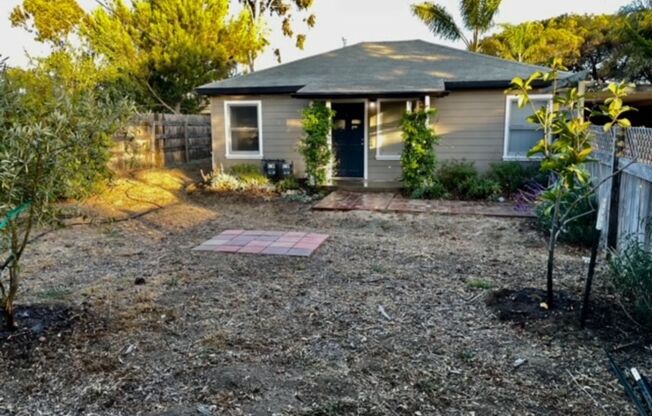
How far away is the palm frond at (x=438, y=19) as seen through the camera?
19.2 meters

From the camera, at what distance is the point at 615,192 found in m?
5.50

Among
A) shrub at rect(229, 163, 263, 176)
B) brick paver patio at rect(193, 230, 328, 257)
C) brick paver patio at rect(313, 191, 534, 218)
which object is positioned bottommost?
brick paver patio at rect(193, 230, 328, 257)

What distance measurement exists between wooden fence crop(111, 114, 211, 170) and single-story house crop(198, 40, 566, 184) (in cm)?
245

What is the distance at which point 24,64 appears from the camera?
368 inches

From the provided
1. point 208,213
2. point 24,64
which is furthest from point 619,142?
point 24,64

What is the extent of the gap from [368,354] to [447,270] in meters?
2.24

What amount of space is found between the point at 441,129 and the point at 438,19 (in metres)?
10.3

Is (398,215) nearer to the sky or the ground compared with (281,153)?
nearer to the ground

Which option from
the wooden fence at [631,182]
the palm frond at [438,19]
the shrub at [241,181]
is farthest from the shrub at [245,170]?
the palm frond at [438,19]

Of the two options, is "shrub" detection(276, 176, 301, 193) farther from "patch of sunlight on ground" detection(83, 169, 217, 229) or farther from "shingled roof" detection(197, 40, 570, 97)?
"patch of sunlight on ground" detection(83, 169, 217, 229)

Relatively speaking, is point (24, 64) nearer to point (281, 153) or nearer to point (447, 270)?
point (281, 153)

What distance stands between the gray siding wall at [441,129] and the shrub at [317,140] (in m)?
0.89

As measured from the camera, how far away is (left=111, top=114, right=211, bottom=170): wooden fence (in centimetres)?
1267

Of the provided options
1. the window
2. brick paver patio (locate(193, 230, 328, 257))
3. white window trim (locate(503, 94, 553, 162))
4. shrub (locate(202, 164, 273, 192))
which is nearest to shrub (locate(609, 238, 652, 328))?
brick paver patio (locate(193, 230, 328, 257))
